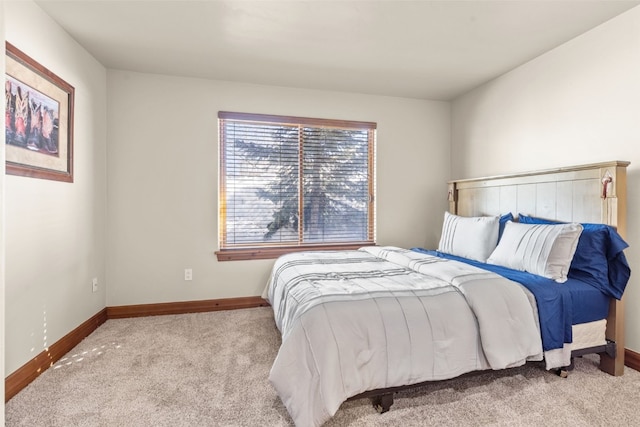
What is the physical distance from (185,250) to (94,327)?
1020mm

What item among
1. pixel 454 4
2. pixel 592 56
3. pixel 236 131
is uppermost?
pixel 454 4

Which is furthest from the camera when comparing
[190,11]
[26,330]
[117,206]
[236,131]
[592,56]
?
[236,131]

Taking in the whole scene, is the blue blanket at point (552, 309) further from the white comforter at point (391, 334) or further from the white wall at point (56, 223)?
the white wall at point (56, 223)

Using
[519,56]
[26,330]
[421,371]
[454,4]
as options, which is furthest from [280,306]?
[519,56]

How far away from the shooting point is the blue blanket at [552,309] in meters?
2.00

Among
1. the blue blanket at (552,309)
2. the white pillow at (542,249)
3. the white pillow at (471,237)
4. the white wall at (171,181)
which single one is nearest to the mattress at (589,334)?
the blue blanket at (552,309)

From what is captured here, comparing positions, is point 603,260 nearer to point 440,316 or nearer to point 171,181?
point 440,316

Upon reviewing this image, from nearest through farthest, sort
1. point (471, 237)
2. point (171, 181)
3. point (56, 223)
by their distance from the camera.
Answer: point (56, 223), point (471, 237), point (171, 181)

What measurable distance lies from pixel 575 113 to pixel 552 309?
170cm

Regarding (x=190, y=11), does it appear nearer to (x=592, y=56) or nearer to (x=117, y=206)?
(x=117, y=206)

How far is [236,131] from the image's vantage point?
3.63 m

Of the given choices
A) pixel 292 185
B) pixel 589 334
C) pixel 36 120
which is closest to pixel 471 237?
pixel 589 334

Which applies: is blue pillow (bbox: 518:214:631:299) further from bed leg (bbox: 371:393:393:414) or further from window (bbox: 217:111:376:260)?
window (bbox: 217:111:376:260)

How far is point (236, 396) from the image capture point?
76.2 inches
